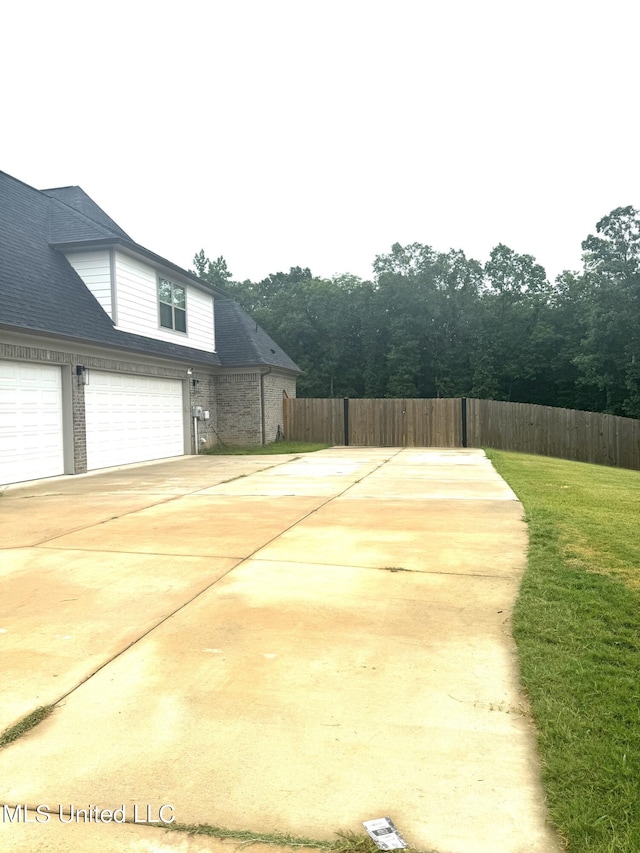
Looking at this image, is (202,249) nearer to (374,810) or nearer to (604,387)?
(604,387)

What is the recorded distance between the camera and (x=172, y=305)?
17062 millimetres

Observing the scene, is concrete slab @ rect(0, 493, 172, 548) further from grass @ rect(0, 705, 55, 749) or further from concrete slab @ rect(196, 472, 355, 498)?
grass @ rect(0, 705, 55, 749)

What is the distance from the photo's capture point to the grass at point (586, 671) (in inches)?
80.3

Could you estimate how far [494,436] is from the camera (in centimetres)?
2155

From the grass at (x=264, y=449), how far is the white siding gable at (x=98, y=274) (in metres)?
5.71

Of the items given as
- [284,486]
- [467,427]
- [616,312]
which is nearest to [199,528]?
[284,486]

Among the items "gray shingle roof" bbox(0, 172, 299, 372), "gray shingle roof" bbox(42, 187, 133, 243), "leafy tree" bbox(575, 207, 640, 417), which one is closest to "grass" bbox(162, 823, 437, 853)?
"gray shingle roof" bbox(0, 172, 299, 372)

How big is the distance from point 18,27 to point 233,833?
14779 mm

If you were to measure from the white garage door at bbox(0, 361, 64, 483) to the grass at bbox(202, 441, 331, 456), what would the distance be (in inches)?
253

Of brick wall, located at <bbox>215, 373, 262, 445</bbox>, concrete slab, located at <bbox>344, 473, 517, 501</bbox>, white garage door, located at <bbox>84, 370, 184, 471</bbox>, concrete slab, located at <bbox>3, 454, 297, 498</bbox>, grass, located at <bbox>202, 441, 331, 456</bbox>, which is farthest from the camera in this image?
brick wall, located at <bbox>215, 373, 262, 445</bbox>

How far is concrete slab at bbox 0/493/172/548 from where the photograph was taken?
6723mm

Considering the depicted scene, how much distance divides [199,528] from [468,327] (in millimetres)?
35477

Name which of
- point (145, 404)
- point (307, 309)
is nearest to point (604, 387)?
point (307, 309)

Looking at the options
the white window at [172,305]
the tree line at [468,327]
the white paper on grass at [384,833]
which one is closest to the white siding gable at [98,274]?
the white window at [172,305]
